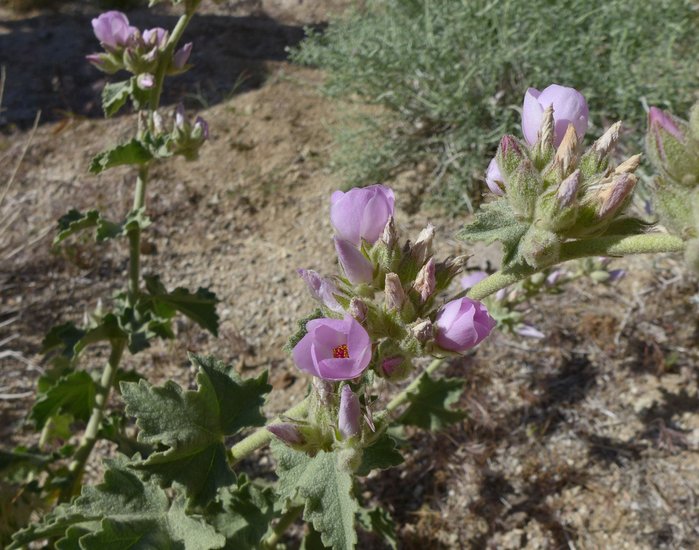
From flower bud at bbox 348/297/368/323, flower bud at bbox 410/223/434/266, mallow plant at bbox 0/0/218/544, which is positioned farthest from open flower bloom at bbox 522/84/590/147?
mallow plant at bbox 0/0/218/544

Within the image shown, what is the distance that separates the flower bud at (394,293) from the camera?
129 cm

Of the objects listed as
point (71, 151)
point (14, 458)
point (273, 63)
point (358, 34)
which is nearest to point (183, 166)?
point (71, 151)

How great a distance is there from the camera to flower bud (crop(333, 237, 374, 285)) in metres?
1.33

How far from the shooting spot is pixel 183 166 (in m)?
4.60

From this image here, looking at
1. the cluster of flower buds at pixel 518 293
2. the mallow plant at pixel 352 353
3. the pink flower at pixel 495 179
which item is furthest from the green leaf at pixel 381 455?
the cluster of flower buds at pixel 518 293

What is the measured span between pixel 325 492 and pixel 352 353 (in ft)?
1.12

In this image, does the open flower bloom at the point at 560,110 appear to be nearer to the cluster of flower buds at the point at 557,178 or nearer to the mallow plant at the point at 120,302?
the cluster of flower buds at the point at 557,178

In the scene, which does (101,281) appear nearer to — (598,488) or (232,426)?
(232,426)

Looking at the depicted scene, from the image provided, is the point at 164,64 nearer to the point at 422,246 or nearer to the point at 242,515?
the point at 422,246

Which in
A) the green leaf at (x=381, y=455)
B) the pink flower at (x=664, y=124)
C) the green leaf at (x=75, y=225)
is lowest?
the green leaf at (x=75, y=225)

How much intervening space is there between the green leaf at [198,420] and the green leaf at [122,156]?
0.85 m

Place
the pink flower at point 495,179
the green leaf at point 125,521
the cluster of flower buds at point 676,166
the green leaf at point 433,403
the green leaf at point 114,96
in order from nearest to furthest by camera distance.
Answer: the cluster of flower buds at point 676,166, the pink flower at point 495,179, the green leaf at point 125,521, the green leaf at point 433,403, the green leaf at point 114,96

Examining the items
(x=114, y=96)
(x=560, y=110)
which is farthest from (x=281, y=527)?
(x=114, y=96)

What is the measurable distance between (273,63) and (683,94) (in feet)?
12.0
